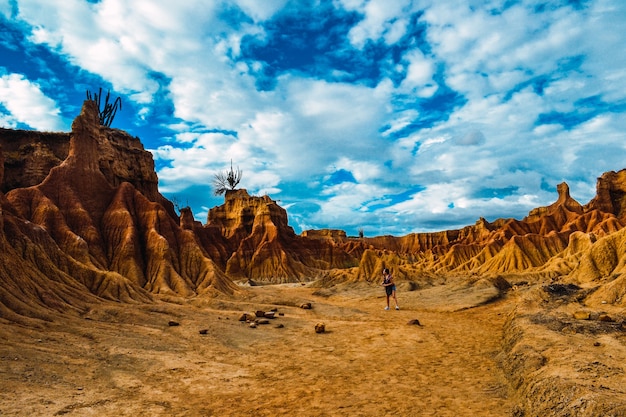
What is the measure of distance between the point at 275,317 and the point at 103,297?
27.6 ft

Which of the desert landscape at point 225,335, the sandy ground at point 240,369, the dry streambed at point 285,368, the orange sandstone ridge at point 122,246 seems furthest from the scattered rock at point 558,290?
the sandy ground at point 240,369

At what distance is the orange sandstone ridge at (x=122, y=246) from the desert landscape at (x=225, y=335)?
14 cm

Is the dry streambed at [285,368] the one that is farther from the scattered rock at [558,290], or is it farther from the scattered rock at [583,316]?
the scattered rock at [558,290]

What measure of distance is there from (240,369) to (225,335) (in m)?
4.33

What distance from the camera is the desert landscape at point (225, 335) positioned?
7457 millimetres

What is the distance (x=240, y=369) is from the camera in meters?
10.6

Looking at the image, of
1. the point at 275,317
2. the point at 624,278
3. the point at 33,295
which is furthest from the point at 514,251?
the point at 33,295

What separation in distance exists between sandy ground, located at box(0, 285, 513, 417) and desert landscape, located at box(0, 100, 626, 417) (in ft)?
0.19

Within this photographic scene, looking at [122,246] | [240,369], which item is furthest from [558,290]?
[122,246]

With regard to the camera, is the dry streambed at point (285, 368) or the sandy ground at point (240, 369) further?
the sandy ground at point (240, 369)

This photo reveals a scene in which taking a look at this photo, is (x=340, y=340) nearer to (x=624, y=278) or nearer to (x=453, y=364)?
(x=453, y=364)

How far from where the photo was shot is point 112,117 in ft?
218

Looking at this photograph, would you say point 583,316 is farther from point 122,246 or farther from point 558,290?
point 122,246

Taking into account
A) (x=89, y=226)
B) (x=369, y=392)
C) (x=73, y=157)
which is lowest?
(x=369, y=392)
